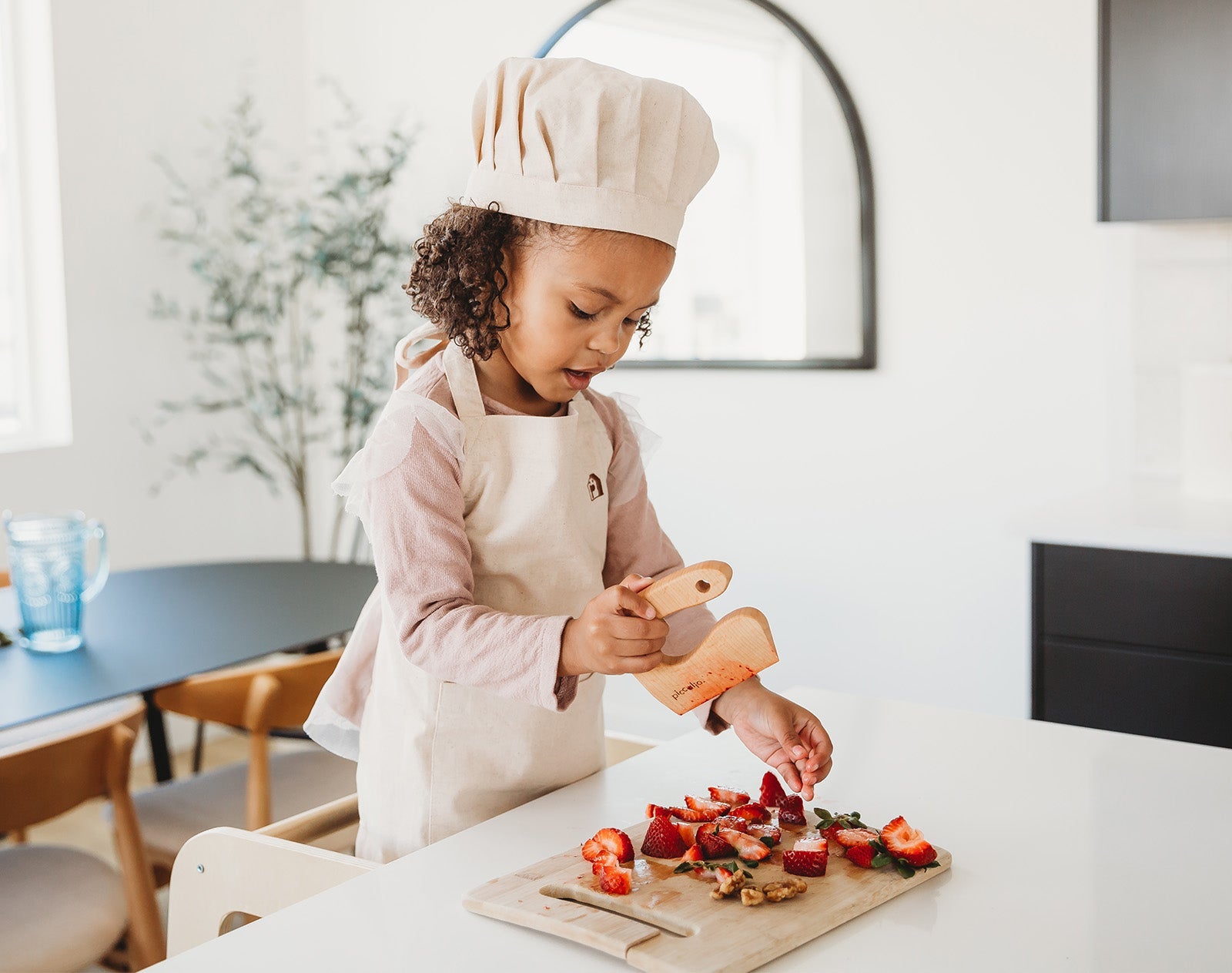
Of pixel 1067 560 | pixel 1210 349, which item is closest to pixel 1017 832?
pixel 1067 560

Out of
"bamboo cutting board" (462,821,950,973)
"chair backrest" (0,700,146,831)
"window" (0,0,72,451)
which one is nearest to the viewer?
"bamboo cutting board" (462,821,950,973)

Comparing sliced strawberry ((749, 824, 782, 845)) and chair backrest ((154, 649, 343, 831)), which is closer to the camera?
sliced strawberry ((749, 824, 782, 845))

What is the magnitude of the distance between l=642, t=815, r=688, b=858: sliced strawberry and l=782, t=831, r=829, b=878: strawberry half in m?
0.09

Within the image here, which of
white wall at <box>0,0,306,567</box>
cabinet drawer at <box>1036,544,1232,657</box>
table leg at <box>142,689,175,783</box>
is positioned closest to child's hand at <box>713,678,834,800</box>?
cabinet drawer at <box>1036,544,1232,657</box>

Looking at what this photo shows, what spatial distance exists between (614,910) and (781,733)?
1.00ft

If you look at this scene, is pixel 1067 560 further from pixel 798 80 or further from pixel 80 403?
pixel 80 403

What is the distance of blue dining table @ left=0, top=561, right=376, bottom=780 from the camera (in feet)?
6.55

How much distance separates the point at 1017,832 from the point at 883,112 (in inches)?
90.7

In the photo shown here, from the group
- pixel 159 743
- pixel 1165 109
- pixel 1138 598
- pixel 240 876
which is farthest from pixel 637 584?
pixel 159 743

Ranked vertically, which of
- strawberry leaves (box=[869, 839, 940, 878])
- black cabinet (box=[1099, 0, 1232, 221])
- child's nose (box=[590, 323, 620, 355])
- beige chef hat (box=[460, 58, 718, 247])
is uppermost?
black cabinet (box=[1099, 0, 1232, 221])

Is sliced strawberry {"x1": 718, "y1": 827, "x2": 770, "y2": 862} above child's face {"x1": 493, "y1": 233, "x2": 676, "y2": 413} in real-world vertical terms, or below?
below

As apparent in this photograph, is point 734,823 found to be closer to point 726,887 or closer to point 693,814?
point 693,814

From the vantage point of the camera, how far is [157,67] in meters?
3.66

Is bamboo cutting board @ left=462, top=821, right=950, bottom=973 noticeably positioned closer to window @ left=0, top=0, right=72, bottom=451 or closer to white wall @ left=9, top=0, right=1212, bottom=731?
white wall @ left=9, top=0, right=1212, bottom=731
